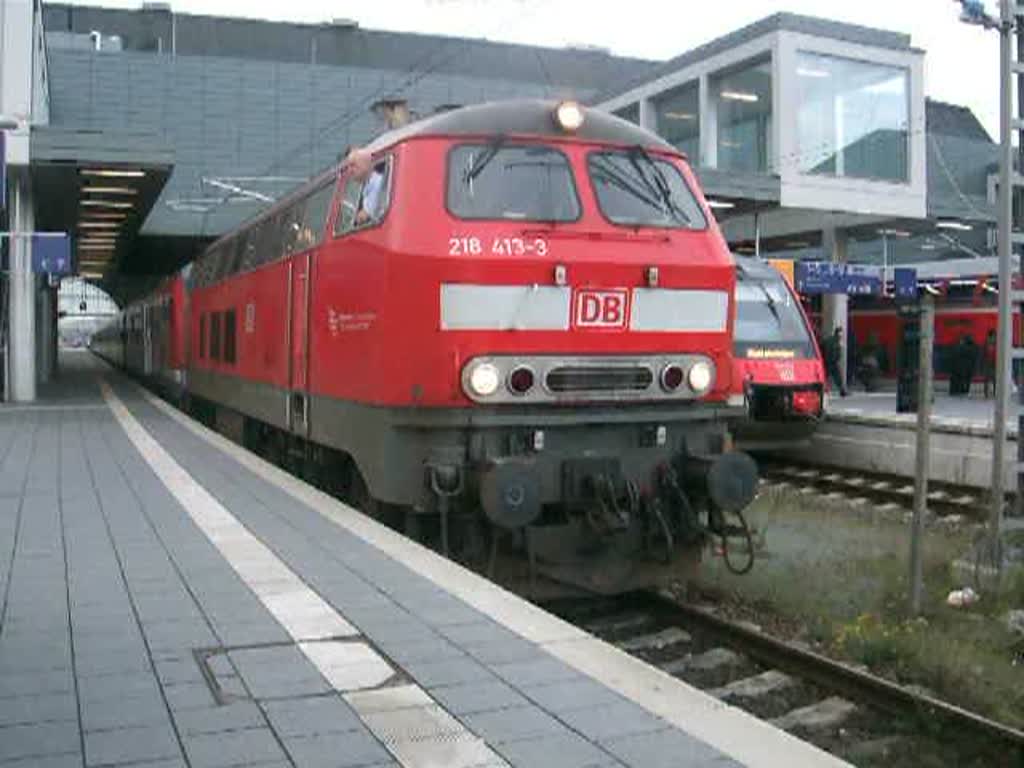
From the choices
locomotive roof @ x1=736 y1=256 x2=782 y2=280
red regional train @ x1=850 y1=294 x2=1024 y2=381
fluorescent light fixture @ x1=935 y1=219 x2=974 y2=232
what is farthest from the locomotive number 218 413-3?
fluorescent light fixture @ x1=935 y1=219 x2=974 y2=232

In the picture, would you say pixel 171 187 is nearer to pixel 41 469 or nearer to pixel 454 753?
pixel 41 469

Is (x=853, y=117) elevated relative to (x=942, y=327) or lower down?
elevated

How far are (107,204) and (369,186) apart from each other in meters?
19.7

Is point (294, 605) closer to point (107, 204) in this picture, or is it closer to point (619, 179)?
point (619, 179)

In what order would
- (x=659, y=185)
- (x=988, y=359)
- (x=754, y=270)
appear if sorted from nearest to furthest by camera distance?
(x=659, y=185)
(x=754, y=270)
(x=988, y=359)

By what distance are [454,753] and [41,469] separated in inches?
349

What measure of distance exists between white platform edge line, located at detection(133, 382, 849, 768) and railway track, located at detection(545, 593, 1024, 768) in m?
1.13

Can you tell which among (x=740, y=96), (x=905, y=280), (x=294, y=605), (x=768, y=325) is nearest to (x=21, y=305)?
(x=768, y=325)

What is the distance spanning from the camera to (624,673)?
184 inches

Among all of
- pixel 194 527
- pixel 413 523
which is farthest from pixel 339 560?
pixel 194 527

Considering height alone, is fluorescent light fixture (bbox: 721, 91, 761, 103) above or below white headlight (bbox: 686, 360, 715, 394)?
above

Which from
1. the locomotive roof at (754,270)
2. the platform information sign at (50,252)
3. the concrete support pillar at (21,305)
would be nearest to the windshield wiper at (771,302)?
the locomotive roof at (754,270)

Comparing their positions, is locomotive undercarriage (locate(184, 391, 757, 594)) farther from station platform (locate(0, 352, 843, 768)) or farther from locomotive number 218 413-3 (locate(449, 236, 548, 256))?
locomotive number 218 413-3 (locate(449, 236, 548, 256))

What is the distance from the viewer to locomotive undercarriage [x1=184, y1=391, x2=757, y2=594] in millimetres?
7102
